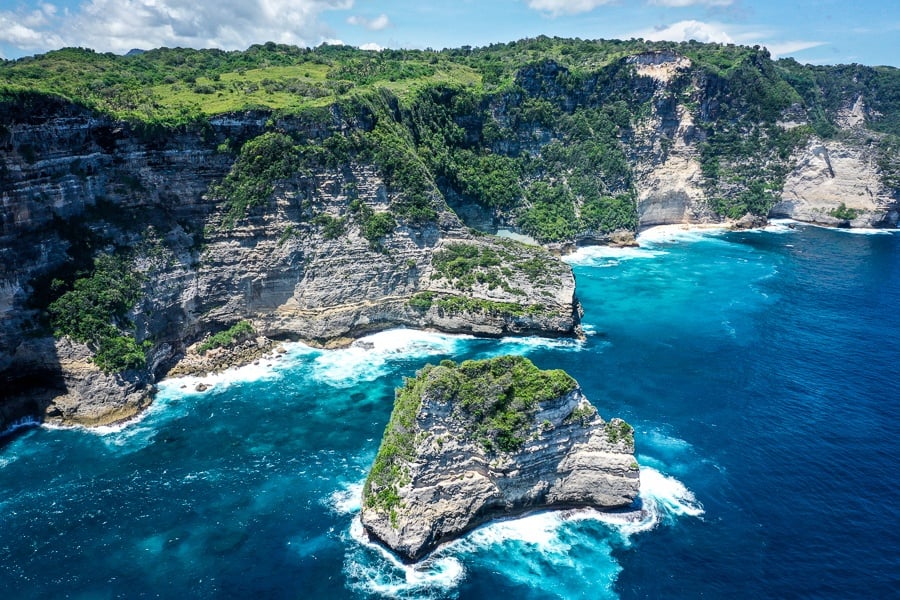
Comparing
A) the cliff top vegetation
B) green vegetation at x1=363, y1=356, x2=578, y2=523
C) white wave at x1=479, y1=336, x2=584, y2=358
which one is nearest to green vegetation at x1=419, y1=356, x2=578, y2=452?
green vegetation at x1=363, y1=356, x2=578, y2=523

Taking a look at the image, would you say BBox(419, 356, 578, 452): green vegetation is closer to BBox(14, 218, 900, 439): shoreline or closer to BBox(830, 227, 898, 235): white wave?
BBox(14, 218, 900, 439): shoreline

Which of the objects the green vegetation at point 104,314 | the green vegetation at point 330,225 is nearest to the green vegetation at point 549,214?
the green vegetation at point 330,225

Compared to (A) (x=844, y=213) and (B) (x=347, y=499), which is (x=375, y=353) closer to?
(B) (x=347, y=499)

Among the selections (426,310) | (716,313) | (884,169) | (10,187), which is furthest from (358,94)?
(884,169)

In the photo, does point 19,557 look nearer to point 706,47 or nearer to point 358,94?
point 358,94

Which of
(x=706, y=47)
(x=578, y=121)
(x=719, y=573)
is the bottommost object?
(x=719, y=573)

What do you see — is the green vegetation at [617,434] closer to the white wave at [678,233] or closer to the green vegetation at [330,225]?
the green vegetation at [330,225]

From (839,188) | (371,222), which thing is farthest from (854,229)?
(371,222)
